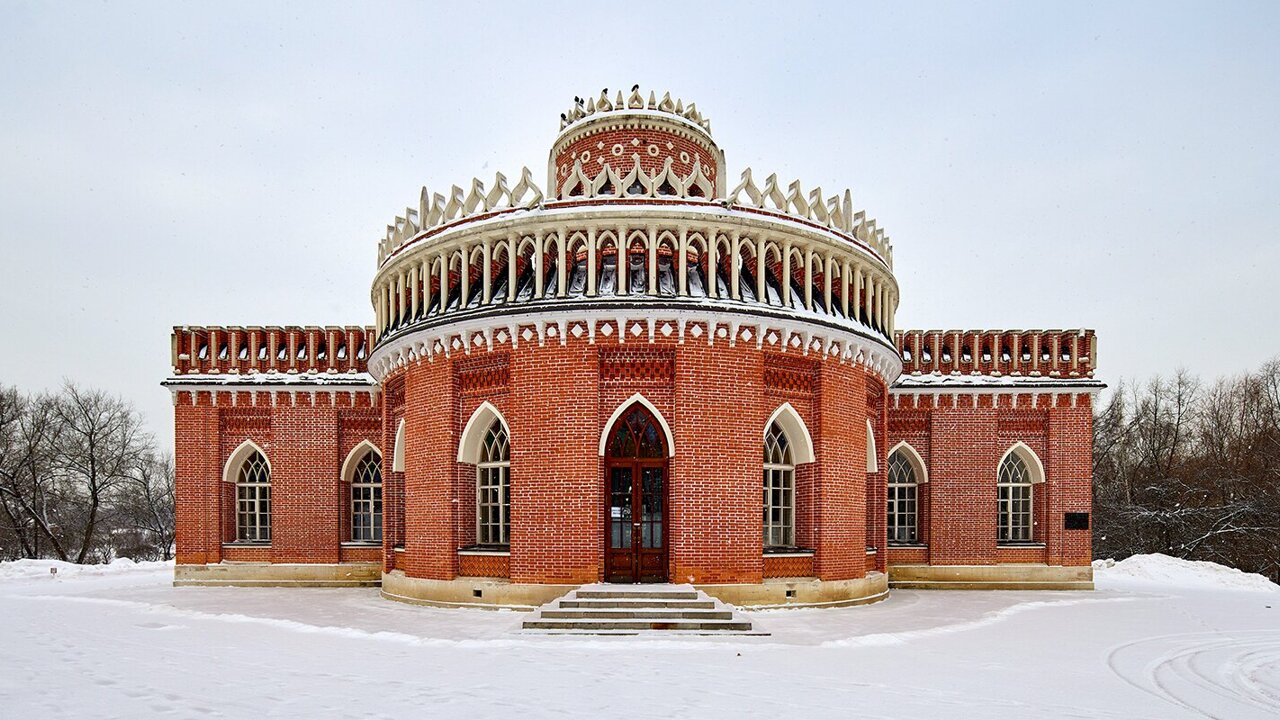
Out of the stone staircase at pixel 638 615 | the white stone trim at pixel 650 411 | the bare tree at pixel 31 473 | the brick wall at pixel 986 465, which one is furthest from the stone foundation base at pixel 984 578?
the bare tree at pixel 31 473

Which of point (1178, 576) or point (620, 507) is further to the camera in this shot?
point (1178, 576)

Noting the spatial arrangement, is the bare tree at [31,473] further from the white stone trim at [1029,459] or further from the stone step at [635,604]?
the white stone trim at [1029,459]

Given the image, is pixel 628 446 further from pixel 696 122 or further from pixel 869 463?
pixel 696 122

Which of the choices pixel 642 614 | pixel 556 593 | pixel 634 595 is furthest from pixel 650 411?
pixel 642 614

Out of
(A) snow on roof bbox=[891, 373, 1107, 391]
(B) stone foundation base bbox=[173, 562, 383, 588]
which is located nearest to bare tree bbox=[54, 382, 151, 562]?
(B) stone foundation base bbox=[173, 562, 383, 588]

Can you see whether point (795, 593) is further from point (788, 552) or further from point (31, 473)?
point (31, 473)

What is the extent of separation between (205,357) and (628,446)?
42.2 ft

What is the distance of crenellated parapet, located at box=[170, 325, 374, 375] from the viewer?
21500mm

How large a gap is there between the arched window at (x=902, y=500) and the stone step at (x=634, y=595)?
379 inches

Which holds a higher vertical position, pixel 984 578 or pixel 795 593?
pixel 795 593

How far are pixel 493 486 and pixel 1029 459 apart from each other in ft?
44.6

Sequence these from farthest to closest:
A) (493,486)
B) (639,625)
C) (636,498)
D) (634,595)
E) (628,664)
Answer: (493,486) → (636,498) → (634,595) → (639,625) → (628,664)

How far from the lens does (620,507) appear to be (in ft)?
49.2

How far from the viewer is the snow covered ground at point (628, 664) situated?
781 cm
